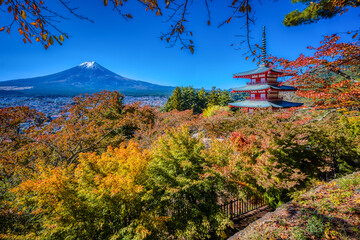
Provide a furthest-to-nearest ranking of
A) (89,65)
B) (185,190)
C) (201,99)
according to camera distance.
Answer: (89,65), (201,99), (185,190)

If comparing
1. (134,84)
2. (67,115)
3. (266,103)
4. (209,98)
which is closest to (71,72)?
(134,84)

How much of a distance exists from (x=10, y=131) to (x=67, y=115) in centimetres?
413

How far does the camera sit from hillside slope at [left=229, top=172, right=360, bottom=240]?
2.94 meters

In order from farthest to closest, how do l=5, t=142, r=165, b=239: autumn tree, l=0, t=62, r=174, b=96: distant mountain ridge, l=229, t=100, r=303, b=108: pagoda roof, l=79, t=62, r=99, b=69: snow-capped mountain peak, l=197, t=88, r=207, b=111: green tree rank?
l=79, t=62, r=99, b=69: snow-capped mountain peak
l=0, t=62, r=174, b=96: distant mountain ridge
l=197, t=88, r=207, b=111: green tree
l=229, t=100, r=303, b=108: pagoda roof
l=5, t=142, r=165, b=239: autumn tree

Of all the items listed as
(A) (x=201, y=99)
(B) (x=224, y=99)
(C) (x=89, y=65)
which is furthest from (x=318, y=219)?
(C) (x=89, y=65)

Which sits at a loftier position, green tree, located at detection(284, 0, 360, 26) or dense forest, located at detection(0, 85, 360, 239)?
green tree, located at detection(284, 0, 360, 26)

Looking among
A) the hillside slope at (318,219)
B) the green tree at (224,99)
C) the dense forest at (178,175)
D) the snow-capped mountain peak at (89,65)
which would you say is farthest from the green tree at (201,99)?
the snow-capped mountain peak at (89,65)

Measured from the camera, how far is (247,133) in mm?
7695

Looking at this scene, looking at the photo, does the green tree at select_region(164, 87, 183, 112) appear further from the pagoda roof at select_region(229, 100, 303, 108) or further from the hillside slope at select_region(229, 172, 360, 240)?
the hillside slope at select_region(229, 172, 360, 240)

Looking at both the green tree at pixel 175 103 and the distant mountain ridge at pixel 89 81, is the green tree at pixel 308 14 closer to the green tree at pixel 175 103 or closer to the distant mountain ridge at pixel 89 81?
the green tree at pixel 175 103

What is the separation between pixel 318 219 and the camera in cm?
323

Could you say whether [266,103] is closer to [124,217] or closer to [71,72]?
[124,217]

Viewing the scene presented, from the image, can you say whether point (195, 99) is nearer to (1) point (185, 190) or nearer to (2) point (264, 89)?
(2) point (264, 89)

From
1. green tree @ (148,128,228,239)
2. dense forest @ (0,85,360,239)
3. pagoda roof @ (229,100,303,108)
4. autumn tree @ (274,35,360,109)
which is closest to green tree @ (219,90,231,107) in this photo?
pagoda roof @ (229,100,303,108)
